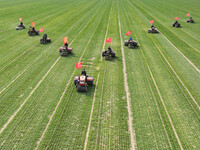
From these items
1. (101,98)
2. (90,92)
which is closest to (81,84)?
(90,92)

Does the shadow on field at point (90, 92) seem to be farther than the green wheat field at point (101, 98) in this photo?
Yes

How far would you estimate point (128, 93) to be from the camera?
40.5 ft

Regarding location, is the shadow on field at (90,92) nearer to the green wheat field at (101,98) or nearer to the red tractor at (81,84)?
the green wheat field at (101,98)

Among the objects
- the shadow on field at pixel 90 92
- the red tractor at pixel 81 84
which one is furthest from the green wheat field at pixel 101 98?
the red tractor at pixel 81 84

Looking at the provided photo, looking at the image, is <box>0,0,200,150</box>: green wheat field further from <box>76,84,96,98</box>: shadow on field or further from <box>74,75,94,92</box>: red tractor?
<box>74,75,94,92</box>: red tractor

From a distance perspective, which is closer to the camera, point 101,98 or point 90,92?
point 101,98

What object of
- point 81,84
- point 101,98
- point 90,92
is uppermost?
point 81,84

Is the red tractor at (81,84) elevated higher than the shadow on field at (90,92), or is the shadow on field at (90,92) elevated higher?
the red tractor at (81,84)

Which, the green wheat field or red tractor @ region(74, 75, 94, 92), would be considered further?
red tractor @ region(74, 75, 94, 92)

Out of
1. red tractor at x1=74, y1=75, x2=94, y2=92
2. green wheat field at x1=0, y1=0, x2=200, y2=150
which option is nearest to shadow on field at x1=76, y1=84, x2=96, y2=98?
green wheat field at x1=0, y1=0, x2=200, y2=150

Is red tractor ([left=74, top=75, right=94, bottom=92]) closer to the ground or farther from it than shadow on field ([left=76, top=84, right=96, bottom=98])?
farther from it

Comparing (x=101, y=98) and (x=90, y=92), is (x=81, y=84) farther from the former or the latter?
(x=101, y=98)

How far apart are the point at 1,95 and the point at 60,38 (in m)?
13.8

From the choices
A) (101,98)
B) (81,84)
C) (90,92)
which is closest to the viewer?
(101,98)
